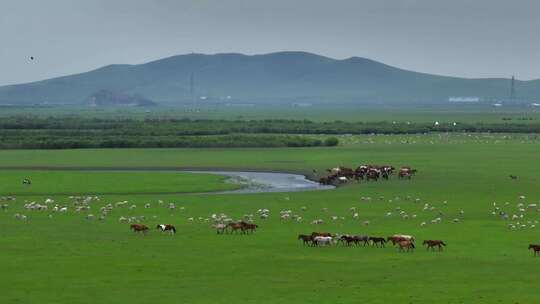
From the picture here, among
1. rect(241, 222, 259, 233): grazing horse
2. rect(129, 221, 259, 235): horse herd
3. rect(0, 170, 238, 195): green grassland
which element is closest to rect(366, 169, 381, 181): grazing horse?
rect(0, 170, 238, 195): green grassland

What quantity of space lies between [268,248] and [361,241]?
2814 millimetres

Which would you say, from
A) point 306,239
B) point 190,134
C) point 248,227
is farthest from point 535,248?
point 190,134

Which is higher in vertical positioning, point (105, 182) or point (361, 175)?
point (361, 175)

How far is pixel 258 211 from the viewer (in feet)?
139

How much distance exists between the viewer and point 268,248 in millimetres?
32500

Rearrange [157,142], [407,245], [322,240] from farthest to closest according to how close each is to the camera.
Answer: [157,142], [322,240], [407,245]

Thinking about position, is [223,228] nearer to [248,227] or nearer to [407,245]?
[248,227]

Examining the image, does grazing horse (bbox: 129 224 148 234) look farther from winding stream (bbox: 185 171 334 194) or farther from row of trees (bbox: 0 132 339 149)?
row of trees (bbox: 0 132 339 149)

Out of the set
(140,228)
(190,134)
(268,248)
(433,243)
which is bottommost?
(190,134)

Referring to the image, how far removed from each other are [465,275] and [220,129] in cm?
9295

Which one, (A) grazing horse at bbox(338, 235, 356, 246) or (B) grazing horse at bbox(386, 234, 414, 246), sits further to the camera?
(A) grazing horse at bbox(338, 235, 356, 246)

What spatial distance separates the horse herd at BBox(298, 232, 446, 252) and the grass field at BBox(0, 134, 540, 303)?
321mm

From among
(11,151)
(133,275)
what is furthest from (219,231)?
(11,151)

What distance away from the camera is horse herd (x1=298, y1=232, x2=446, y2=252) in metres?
32.1
